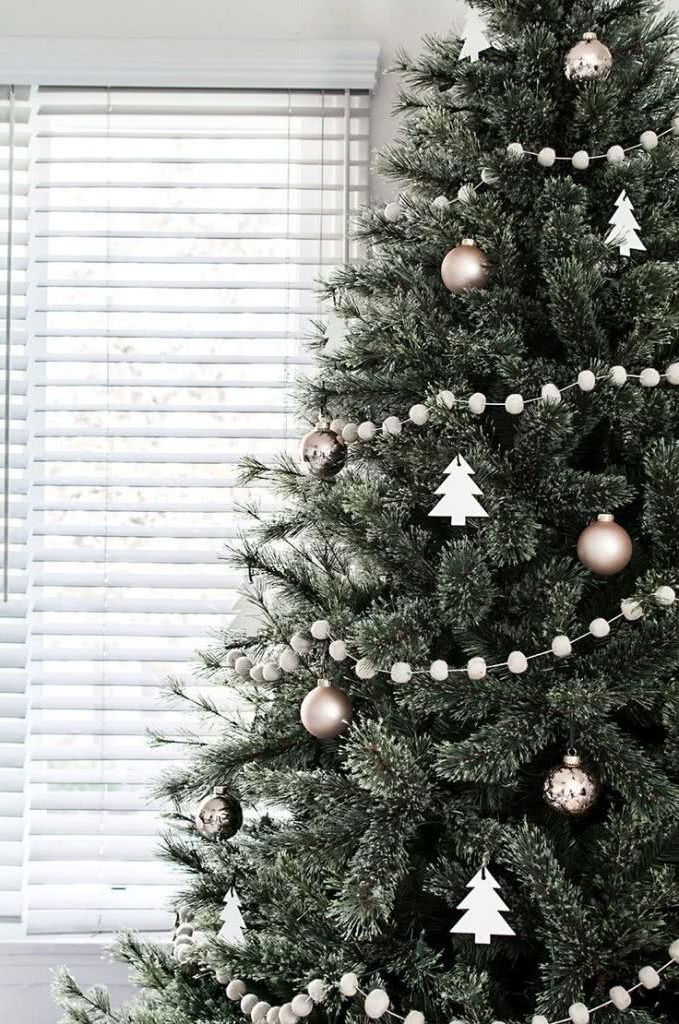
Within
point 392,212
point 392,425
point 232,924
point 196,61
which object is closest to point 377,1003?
point 232,924

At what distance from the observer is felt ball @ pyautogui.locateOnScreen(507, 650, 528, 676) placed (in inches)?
31.4

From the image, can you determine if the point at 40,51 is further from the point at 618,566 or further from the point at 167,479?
the point at 618,566

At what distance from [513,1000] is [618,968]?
131 mm

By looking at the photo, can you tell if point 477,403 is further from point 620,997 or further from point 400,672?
point 620,997

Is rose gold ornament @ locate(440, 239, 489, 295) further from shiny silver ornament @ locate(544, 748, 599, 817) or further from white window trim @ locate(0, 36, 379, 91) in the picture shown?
white window trim @ locate(0, 36, 379, 91)

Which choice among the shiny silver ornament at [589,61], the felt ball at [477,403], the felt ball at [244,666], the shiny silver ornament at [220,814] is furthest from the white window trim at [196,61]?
the shiny silver ornament at [220,814]

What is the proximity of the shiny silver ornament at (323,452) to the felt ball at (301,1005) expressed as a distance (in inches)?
20.7

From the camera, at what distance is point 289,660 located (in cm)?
93

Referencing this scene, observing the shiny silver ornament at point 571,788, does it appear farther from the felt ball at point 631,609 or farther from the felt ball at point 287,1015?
the felt ball at point 287,1015

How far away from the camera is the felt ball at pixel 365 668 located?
0.85 m

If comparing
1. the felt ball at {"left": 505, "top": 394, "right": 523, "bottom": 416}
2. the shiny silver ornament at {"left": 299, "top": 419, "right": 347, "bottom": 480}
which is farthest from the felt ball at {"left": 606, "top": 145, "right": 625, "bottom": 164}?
the shiny silver ornament at {"left": 299, "top": 419, "right": 347, "bottom": 480}

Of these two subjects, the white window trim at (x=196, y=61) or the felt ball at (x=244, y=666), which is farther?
the white window trim at (x=196, y=61)

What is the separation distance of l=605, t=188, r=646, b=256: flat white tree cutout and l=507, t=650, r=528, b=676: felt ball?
1.33 feet

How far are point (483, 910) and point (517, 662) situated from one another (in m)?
0.22
